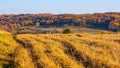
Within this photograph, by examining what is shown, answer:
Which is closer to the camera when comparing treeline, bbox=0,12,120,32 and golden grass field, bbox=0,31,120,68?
golden grass field, bbox=0,31,120,68

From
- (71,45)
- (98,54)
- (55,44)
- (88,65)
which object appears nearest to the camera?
(88,65)

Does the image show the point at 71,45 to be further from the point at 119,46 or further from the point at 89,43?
the point at 119,46

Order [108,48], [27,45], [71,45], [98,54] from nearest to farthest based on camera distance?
1. [98,54]
2. [108,48]
3. [71,45]
4. [27,45]

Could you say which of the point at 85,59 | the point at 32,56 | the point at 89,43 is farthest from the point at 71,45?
the point at 85,59

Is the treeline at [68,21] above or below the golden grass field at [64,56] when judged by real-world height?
below

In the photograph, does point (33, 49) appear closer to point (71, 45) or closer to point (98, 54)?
point (71, 45)

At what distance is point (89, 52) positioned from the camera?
19844 mm

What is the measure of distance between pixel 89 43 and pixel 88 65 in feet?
20.9

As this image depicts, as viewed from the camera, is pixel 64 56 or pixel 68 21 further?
pixel 68 21

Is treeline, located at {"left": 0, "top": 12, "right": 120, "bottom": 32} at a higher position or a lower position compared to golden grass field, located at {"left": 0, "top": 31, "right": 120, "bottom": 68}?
lower

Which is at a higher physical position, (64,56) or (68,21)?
(64,56)

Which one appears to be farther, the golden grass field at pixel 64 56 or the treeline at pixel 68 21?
the treeline at pixel 68 21

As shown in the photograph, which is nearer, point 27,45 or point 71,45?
point 71,45

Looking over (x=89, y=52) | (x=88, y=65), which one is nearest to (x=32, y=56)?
(x=89, y=52)
